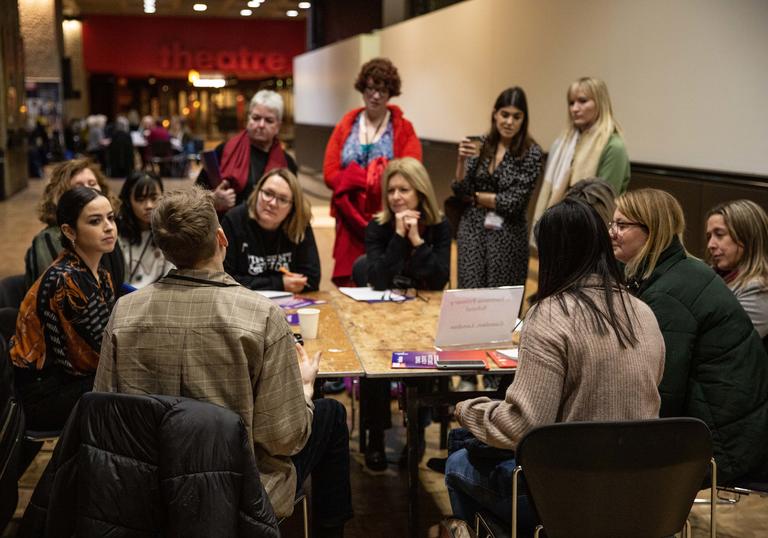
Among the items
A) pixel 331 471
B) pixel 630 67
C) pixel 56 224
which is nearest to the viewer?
pixel 331 471

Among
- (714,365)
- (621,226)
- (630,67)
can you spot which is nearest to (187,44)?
(630,67)

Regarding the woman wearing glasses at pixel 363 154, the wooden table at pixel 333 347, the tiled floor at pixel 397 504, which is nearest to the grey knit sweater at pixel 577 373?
the wooden table at pixel 333 347

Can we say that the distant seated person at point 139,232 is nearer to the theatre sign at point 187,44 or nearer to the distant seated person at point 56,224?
the distant seated person at point 56,224

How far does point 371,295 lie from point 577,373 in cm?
176

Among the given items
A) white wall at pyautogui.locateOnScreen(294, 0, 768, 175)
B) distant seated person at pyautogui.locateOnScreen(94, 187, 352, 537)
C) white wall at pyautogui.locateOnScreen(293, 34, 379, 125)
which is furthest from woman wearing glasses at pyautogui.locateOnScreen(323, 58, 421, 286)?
white wall at pyautogui.locateOnScreen(293, 34, 379, 125)

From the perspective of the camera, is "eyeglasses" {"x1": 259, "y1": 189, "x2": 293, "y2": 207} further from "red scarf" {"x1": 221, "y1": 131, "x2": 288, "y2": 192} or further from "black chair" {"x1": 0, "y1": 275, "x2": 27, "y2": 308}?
"black chair" {"x1": 0, "y1": 275, "x2": 27, "y2": 308}

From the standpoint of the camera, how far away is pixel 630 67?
5676mm

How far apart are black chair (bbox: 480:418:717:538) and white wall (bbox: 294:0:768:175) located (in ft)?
9.82

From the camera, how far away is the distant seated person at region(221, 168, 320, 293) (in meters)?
3.67

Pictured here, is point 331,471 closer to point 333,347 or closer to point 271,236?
point 333,347

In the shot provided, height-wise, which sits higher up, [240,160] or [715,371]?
[240,160]

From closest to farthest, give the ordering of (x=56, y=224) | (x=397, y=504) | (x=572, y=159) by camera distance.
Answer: (x=397, y=504), (x=56, y=224), (x=572, y=159)

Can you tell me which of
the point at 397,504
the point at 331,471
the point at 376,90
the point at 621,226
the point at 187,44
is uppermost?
the point at 187,44

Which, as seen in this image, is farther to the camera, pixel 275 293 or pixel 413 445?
pixel 275 293
